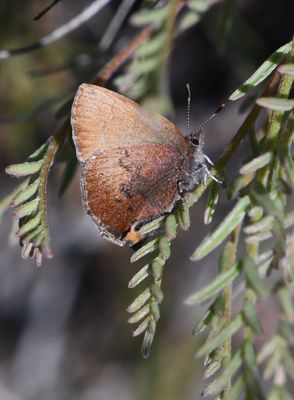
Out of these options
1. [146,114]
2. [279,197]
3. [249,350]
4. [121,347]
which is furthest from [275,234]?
[121,347]

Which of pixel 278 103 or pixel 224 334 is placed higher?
pixel 278 103

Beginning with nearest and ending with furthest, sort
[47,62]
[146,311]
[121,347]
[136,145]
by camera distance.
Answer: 1. [146,311]
2. [136,145]
3. [47,62]
4. [121,347]

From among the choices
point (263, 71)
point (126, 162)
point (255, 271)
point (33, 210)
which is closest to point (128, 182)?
point (126, 162)

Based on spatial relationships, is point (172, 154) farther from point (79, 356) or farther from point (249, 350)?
point (79, 356)

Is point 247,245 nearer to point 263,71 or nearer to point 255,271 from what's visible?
point 255,271

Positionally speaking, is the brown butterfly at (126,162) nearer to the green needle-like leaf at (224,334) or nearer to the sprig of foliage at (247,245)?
the sprig of foliage at (247,245)

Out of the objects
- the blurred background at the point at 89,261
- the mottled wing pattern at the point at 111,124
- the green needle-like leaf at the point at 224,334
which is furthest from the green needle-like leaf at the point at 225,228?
the blurred background at the point at 89,261
